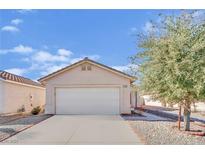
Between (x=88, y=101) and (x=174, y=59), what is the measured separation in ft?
31.8

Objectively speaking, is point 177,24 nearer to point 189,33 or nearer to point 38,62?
point 189,33

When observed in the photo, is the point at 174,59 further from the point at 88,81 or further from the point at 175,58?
the point at 88,81

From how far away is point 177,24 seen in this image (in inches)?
480

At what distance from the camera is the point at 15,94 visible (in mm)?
23188

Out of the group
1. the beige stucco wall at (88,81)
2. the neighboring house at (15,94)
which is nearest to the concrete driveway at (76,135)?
the beige stucco wall at (88,81)

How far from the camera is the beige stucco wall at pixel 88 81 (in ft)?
68.7

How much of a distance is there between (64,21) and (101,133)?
20.3ft

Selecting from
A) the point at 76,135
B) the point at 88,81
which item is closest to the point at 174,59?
the point at 76,135

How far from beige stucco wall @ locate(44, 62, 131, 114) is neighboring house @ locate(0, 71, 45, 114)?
2700 mm

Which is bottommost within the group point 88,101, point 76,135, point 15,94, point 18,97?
point 76,135

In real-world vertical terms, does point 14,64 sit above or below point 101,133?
above
